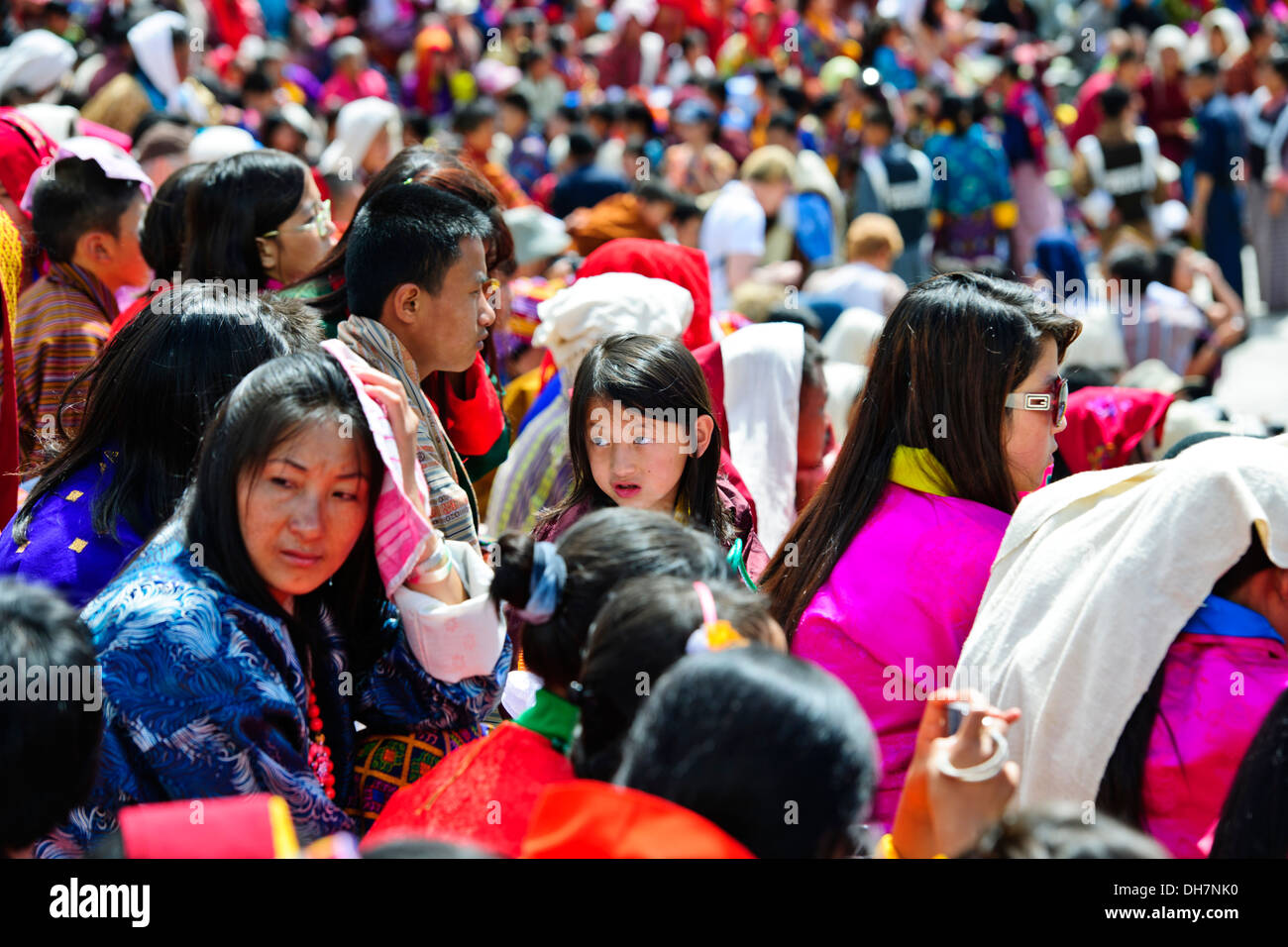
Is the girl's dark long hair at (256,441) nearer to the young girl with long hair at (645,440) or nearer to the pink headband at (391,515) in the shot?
the pink headband at (391,515)

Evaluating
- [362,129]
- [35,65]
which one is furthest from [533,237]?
[35,65]

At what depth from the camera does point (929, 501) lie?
2580 mm

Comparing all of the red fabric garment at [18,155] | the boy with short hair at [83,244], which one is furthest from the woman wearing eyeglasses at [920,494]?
the red fabric garment at [18,155]

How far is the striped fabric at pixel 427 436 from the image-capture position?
102 inches

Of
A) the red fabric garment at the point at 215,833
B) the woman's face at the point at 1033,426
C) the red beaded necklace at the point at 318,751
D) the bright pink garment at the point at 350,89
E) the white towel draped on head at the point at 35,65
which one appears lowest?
the red beaded necklace at the point at 318,751

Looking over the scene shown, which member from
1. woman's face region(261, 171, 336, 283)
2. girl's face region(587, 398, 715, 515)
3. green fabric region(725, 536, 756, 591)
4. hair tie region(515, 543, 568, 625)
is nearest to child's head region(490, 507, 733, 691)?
hair tie region(515, 543, 568, 625)

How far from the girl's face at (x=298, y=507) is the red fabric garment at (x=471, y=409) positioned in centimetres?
119

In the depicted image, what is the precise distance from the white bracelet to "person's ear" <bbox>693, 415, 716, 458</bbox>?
1.24m

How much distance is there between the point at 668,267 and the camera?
4109mm

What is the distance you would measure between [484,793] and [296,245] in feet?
6.75

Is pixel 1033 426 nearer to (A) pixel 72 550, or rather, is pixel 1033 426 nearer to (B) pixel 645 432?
(B) pixel 645 432

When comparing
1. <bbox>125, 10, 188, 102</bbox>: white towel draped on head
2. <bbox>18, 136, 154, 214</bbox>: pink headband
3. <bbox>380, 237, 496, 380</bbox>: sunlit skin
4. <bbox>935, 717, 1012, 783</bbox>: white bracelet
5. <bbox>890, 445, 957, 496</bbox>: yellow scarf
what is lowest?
<bbox>935, 717, 1012, 783</bbox>: white bracelet

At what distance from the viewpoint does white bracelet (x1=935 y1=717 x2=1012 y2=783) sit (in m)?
1.87

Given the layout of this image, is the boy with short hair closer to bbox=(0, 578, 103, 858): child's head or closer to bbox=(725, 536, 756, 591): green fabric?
bbox=(725, 536, 756, 591): green fabric
